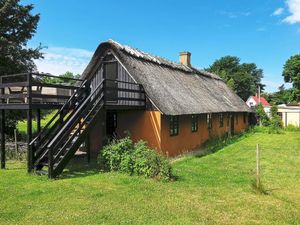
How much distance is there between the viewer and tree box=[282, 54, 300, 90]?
5069 cm

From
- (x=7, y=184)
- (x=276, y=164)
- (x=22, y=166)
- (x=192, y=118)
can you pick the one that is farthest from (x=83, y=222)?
(x=192, y=118)

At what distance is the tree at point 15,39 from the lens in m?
22.3

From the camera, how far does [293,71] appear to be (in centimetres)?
5159

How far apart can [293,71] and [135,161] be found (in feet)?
154

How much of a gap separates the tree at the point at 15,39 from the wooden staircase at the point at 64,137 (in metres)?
9.99

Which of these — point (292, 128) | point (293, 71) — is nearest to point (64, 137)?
point (292, 128)

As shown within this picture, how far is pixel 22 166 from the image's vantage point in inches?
547

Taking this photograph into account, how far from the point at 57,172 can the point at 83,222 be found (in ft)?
15.8

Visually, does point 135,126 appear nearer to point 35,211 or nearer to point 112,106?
point 112,106

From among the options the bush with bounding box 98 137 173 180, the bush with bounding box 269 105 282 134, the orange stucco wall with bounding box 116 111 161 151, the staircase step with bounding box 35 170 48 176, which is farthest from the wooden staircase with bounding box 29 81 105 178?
the bush with bounding box 269 105 282 134

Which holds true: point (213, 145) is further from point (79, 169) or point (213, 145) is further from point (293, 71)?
point (293, 71)

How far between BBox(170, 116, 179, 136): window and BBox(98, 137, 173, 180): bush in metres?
4.32

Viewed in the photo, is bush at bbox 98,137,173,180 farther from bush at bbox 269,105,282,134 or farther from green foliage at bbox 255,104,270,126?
green foliage at bbox 255,104,270,126

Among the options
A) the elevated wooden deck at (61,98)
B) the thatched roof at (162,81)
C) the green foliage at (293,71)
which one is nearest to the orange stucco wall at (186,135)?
the thatched roof at (162,81)
